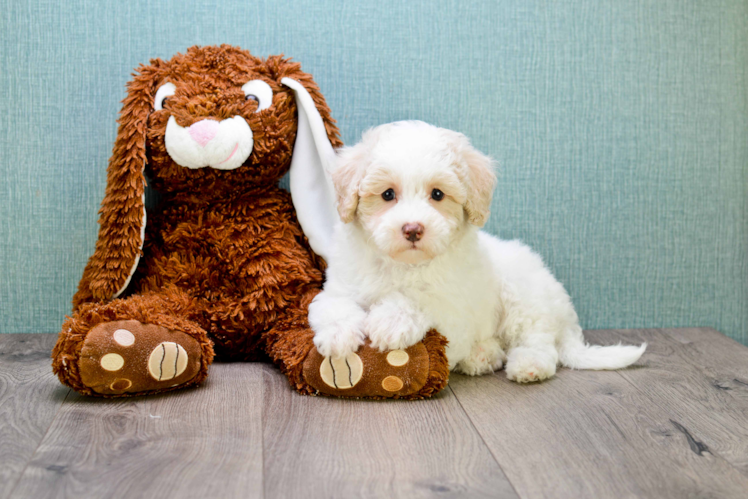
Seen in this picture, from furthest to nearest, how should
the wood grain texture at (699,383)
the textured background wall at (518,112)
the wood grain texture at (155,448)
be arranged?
1. the textured background wall at (518,112)
2. the wood grain texture at (699,383)
3. the wood grain texture at (155,448)

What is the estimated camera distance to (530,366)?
1.79 meters

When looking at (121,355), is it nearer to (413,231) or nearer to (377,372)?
(377,372)

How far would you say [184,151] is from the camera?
5.86ft

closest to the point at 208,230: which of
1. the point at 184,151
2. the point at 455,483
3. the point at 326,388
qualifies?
the point at 184,151

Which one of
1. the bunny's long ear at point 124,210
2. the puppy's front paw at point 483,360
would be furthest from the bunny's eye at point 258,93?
the puppy's front paw at point 483,360

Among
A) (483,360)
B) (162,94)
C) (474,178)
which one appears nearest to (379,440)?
(483,360)

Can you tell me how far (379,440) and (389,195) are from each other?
57 centimetres

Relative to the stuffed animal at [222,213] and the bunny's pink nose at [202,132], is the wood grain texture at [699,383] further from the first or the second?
the bunny's pink nose at [202,132]

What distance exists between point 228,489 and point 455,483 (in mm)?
416

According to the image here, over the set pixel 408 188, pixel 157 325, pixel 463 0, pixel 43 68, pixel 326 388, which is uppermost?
Result: pixel 463 0

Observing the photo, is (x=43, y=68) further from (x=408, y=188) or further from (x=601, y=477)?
(x=601, y=477)

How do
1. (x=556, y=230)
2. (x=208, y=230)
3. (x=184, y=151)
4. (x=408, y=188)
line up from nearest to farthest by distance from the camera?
(x=408, y=188), (x=184, y=151), (x=208, y=230), (x=556, y=230)

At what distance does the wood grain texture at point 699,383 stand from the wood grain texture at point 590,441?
22 mm

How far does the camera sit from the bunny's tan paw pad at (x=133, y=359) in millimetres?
1540
